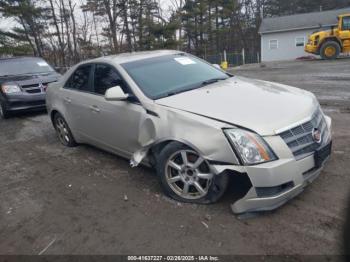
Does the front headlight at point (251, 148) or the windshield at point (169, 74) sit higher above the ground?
the windshield at point (169, 74)

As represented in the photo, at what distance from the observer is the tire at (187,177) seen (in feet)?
9.70

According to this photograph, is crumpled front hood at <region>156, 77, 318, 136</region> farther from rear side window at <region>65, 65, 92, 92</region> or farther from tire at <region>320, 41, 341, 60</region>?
tire at <region>320, 41, 341, 60</region>

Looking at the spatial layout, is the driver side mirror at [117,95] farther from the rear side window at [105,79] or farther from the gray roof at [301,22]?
the gray roof at [301,22]

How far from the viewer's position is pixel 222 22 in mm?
38750

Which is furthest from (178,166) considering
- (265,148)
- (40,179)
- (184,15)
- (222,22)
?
(222,22)

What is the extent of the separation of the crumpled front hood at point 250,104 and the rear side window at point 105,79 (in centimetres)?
84

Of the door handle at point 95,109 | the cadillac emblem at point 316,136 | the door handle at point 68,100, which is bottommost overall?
the cadillac emblem at point 316,136

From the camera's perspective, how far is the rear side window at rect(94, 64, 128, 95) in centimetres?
394

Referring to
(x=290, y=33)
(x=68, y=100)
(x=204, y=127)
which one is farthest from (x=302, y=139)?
(x=290, y=33)

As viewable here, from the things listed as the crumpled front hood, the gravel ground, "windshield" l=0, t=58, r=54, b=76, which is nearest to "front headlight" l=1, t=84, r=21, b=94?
"windshield" l=0, t=58, r=54, b=76

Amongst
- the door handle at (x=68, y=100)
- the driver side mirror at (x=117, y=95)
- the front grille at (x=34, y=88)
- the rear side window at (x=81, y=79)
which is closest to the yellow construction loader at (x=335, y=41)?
the front grille at (x=34, y=88)

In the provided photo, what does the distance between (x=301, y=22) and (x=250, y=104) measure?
29.8 m

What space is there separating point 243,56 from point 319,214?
89.9 ft

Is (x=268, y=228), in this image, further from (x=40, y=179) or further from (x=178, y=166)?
(x=40, y=179)
